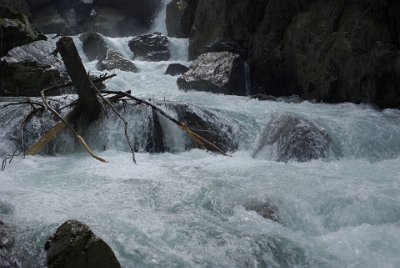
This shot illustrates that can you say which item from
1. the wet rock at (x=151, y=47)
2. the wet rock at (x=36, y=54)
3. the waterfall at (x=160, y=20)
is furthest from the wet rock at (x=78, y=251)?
the waterfall at (x=160, y=20)

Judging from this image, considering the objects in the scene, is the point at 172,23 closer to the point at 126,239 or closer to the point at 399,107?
the point at 399,107

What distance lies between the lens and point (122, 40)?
22359 mm

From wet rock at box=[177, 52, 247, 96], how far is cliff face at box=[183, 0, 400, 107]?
534 millimetres

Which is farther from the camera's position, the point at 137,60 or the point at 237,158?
the point at 137,60

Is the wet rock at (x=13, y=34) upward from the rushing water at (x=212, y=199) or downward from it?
upward

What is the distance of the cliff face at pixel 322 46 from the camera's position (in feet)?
34.1

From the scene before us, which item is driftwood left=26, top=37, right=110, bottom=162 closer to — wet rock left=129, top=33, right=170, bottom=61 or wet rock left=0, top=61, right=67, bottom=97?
wet rock left=0, top=61, right=67, bottom=97

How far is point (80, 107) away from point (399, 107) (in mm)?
7090

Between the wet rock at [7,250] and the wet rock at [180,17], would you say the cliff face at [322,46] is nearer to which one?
the wet rock at [180,17]

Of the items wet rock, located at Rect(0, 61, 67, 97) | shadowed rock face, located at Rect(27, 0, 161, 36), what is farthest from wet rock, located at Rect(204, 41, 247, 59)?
shadowed rock face, located at Rect(27, 0, 161, 36)

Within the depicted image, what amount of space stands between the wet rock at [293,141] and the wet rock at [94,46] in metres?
13.7

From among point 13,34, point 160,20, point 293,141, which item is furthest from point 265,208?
point 160,20

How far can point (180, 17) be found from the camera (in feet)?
75.3

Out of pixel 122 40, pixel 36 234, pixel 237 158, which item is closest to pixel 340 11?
pixel 237 158
